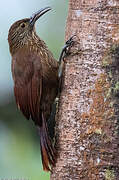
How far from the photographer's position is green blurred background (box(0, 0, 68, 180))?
5492mm

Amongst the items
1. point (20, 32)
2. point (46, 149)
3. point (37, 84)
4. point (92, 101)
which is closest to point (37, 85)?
point (37, 84)

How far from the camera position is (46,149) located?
398 cm

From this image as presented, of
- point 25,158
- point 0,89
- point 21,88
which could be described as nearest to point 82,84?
point 21,88

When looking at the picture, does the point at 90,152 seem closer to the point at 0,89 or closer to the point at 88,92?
the point at 88,92

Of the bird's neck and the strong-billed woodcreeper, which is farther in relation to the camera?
the bird's neck

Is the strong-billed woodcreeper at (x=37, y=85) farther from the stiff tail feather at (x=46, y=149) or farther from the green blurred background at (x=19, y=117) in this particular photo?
the green blurred background at (x=19, y=117)

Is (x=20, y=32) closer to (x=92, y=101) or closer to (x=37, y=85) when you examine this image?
(x=37, y=85)

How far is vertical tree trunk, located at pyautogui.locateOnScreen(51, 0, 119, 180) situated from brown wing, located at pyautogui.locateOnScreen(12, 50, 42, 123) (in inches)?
24.8

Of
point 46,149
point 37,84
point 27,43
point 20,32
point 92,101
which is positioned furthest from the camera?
point 20,32

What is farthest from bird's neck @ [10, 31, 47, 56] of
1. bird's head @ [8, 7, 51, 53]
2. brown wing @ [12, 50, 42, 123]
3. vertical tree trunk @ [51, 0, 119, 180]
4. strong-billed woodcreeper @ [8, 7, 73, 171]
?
vertical tree trunk @ [51, 0, 119, 180]

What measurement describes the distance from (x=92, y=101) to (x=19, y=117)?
265cm

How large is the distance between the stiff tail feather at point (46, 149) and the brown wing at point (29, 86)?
12 cm

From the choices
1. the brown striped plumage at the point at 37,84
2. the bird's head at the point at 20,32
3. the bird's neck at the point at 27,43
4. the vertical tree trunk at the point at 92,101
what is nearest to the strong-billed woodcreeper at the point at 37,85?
the brown striped plumage at the point at 37,84

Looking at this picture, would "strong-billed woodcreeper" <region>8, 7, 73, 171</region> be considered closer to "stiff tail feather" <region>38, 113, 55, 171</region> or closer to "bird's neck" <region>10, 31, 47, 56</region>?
"stiff tail feather" <region>38, 113, 55, 171</region>
